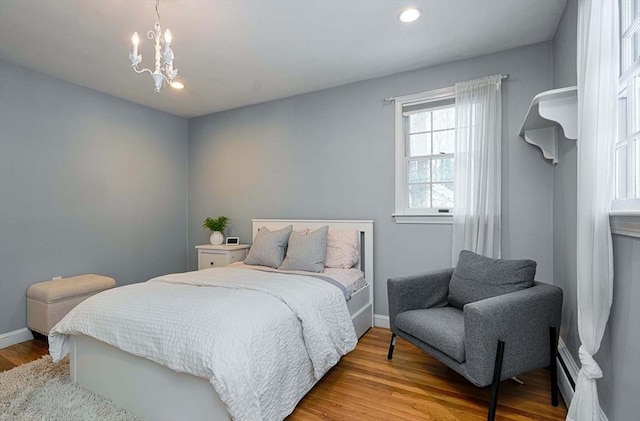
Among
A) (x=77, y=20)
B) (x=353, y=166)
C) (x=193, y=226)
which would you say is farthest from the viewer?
(x=193, y=226)

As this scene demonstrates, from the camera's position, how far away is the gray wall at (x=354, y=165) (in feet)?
8.45

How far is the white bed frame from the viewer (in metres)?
1.52

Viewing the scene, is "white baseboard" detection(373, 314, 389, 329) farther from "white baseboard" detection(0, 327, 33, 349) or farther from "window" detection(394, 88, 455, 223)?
"white baseboard" detection(0, 327, 33, 349)

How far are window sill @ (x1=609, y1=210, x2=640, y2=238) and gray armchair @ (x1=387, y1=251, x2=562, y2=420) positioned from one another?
2.21 ft

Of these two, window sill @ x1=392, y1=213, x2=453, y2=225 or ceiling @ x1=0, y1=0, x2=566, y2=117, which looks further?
window sill @ x1=392, y1=213, x2=453, y2=225

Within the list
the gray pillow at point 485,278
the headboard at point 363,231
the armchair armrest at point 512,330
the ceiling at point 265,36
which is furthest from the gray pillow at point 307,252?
the ceiling at point 265,36

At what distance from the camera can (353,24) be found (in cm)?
229

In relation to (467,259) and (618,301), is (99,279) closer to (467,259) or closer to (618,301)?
(467,259)

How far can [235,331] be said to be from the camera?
1.49 metres

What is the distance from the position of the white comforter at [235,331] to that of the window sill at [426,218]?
46.4 inches

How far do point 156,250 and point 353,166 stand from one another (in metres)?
2.84

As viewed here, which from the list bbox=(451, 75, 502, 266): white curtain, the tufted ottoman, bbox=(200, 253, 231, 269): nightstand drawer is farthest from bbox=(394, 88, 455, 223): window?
the tufted ottoman

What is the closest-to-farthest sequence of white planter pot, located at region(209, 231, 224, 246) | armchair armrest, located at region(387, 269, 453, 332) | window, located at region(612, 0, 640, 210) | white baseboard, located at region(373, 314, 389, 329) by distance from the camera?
window, located at region(612, 0, 640, 210)
armchair armrest, located at region(387, 269, 453, 332)
white baseboard, located at region(373, 314, 389, 329)
white planter pot, located at region(209, 231, 224, 246)

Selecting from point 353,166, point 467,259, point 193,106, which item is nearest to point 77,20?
point 193,106
